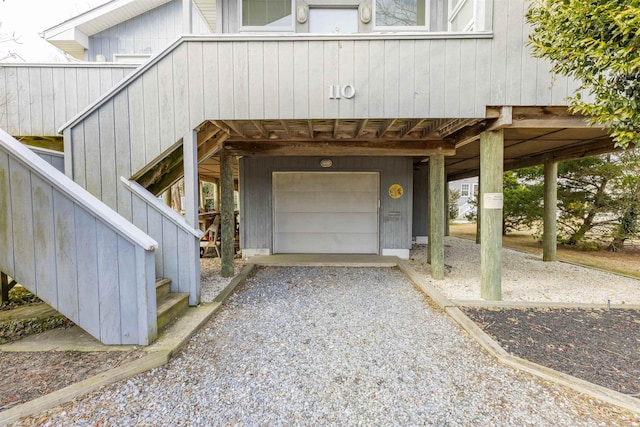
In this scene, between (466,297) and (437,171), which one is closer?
(466,297)

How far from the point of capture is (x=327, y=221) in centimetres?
671

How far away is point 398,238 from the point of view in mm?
6637

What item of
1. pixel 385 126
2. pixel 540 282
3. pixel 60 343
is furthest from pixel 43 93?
pixel 540 282

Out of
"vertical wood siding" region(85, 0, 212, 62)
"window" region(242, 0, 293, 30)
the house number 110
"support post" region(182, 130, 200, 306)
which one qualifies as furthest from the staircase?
"vertical wood siding" region(85, 0, 212, 62)

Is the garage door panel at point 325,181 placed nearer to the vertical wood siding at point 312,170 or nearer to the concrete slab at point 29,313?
the vertical wood siding at point 312,170

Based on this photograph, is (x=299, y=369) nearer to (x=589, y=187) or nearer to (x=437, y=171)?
(x=437, y=171)

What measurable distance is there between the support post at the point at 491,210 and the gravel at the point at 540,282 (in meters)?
0.32

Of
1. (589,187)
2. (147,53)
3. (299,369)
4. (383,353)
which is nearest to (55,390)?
(299,369)

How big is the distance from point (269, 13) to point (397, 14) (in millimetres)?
2403

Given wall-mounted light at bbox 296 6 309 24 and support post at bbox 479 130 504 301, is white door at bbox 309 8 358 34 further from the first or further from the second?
support post at bbox 479 130 504 301

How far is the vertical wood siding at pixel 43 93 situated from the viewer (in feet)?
13.0

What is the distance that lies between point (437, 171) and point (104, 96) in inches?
189

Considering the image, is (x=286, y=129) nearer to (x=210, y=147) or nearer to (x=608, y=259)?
(x=210, y=147)

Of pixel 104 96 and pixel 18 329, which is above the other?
pixel 104 96
